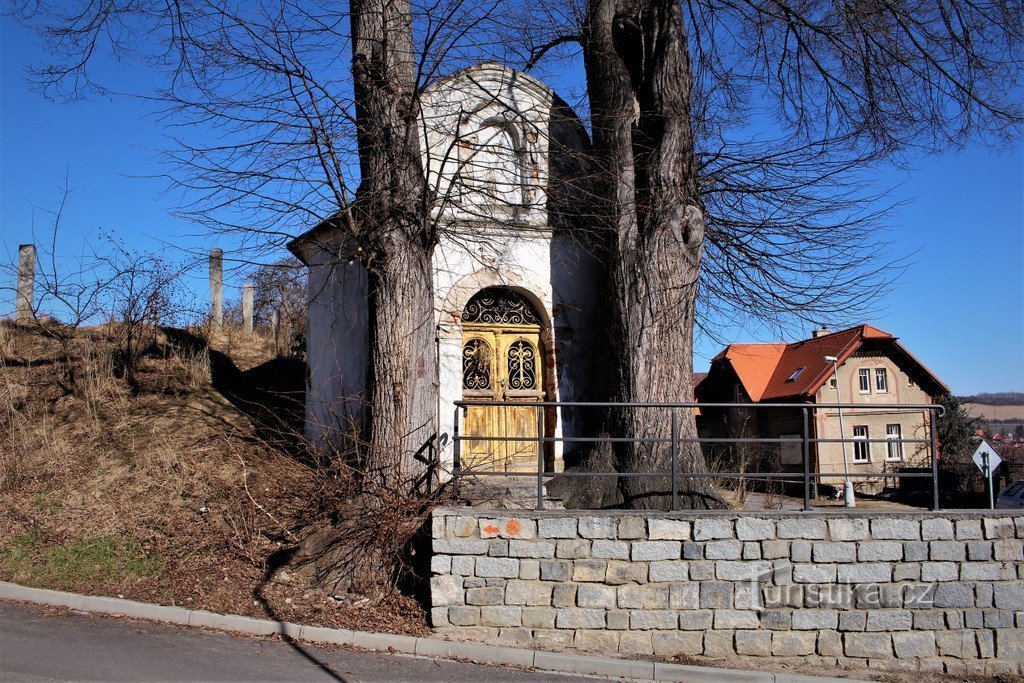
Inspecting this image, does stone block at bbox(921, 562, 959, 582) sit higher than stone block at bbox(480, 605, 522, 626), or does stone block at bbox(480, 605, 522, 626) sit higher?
stone block at bbox(921, 562, 959, 582)

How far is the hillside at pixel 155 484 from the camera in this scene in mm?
8086

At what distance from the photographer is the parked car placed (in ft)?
71.0

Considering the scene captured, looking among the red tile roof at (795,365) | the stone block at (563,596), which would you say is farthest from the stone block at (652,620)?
the red tile roof at (795,365)

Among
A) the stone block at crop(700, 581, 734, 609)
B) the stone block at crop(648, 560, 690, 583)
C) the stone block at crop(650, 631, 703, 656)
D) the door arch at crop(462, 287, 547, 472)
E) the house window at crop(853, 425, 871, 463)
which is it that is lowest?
the stone block at crop(650, 631, 703, 656)

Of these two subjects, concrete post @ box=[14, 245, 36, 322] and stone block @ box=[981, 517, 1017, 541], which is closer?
stone block @ box=[981, 517, 1017, 541]

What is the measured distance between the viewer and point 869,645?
784cm

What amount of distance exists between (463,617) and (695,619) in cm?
226

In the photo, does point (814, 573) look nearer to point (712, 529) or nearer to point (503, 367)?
point (712, 529)

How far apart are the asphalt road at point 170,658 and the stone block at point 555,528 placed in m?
1.25

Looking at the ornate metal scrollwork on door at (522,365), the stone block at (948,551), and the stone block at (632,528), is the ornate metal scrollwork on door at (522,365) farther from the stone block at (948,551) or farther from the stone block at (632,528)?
the stone block at (948,551)

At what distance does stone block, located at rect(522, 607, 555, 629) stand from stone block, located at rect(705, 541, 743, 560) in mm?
1645

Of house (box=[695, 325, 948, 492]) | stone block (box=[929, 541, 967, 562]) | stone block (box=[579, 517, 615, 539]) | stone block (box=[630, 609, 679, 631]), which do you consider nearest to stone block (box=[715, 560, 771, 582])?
stone block (box=[630, 609, 679, 631])

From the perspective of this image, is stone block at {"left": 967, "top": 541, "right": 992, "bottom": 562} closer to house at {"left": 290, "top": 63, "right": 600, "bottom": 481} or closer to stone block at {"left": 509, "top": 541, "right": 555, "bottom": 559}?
stone block at {"left": 509, "top": 541, "right": 555, "bottom": 559}

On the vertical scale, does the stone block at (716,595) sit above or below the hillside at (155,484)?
below
